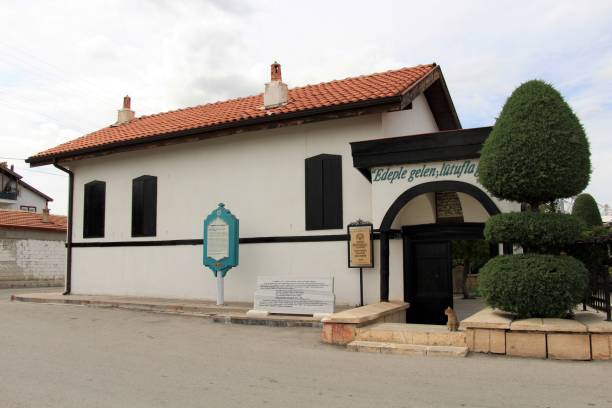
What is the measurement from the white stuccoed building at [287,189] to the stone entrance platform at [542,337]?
119 inches

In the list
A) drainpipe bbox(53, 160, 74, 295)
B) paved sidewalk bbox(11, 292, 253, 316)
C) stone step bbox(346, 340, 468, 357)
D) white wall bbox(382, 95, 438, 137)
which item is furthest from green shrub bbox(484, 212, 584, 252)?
drainpipe bbox(53, 160, 74, 295)

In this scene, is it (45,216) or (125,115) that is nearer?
(125,115)

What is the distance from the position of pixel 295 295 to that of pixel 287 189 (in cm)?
357

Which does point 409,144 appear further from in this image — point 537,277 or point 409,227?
point 537,277

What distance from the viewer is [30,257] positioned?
2922 cm

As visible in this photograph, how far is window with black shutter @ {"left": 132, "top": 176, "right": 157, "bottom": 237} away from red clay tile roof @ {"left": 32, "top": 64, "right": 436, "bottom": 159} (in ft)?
4.78

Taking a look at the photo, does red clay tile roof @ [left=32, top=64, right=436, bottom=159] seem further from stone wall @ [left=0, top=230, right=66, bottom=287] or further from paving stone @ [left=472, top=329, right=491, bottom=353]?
stone wall @ [left=0, top=230, right=66, bottom=287]

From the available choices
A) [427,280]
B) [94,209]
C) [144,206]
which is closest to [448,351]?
[427,280]

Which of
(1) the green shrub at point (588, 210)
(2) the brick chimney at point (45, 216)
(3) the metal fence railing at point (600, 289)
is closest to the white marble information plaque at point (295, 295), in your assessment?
(3) the metal fence railing at point (600, 289)

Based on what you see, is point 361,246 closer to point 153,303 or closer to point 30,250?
point 153,303

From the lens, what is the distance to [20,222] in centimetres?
2964

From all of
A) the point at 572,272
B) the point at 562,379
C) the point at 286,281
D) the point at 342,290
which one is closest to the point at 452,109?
the point at 342,290

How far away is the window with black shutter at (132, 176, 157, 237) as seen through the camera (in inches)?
658

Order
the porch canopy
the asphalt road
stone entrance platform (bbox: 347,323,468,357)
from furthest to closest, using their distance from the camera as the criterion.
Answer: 1. the porch canopy
2. stone entrance platform (bbox: 347,323,468,357)
3. the asphalt road
